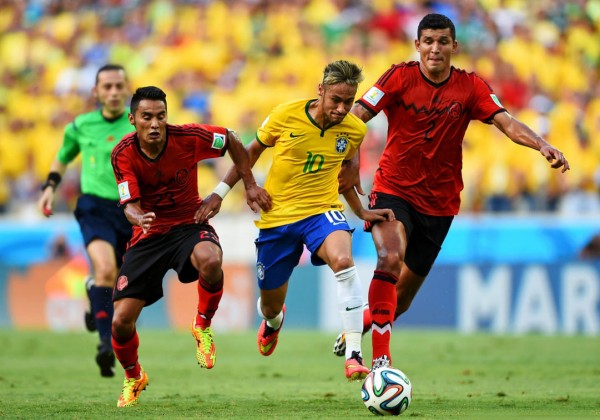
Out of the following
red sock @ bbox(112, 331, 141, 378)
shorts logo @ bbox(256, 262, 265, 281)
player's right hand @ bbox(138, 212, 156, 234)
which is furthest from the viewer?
shorts logo @ bbox(256, 262, 265, 281)

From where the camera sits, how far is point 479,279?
17.0 m

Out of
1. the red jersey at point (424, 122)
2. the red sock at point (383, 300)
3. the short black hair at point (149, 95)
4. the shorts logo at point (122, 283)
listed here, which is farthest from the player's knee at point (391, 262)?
the short black hair at point (149, 95)

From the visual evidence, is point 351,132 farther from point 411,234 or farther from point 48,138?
point 48,138

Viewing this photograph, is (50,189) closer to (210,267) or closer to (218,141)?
(218,141)

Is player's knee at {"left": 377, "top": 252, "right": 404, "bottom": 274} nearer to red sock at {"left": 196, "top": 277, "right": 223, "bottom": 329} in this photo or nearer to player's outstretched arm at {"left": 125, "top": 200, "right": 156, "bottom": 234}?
red sock at {"left": 196, "top": 277, "right": 223, "bottom": 329}

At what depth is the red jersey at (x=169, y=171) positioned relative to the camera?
8641mm

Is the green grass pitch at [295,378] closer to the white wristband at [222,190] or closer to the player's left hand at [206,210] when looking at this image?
the player's left hand at [206,210]

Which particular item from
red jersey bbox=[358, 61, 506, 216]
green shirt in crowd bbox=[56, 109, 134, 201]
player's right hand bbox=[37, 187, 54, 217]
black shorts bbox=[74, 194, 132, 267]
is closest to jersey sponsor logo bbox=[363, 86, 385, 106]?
red jersey bbox=[358, 61, 506, 216]

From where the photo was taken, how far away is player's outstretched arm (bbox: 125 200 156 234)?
8016 millimetres

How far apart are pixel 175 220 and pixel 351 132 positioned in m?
1.58

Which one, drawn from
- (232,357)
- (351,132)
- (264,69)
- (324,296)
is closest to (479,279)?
(324,296)

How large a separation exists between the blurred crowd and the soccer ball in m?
10.1

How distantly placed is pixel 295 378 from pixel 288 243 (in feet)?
8.53

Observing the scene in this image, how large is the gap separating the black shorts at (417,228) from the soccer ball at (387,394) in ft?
5.33
